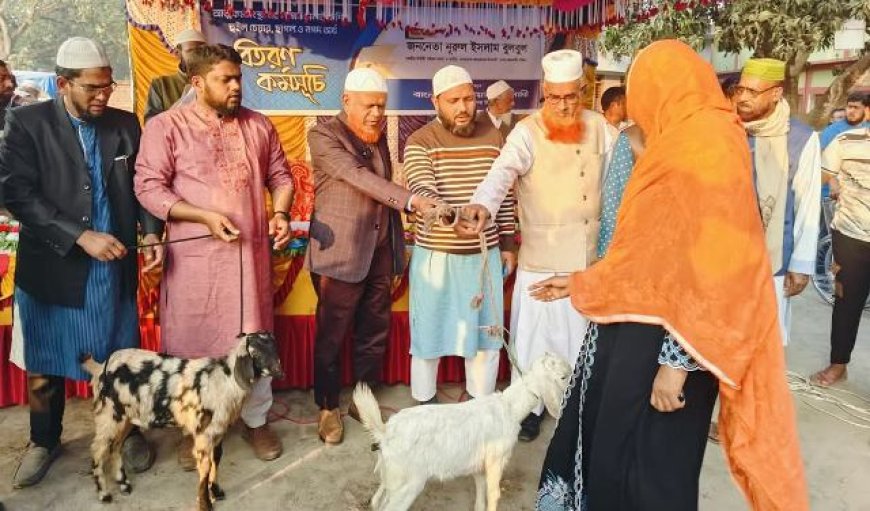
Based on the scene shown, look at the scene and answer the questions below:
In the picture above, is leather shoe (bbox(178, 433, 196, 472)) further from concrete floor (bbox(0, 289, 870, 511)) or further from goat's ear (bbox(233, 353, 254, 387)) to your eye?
goat's ear (bbox(233, 353, 254, 387))

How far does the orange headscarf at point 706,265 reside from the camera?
1.80 metres

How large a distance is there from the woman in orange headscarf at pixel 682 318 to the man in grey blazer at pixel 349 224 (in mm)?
1389

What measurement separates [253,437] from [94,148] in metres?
1.65

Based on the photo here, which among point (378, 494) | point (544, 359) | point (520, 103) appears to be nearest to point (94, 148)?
point (378, 494)

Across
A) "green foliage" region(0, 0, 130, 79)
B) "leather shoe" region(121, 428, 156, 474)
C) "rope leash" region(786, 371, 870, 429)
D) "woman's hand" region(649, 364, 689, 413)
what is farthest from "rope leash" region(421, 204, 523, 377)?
"green foliage" region(0, 0, 130, 79)

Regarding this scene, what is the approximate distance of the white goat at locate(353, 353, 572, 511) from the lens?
262 cm

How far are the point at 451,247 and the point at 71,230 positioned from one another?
180cm

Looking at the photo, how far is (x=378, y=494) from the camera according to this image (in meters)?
2.84

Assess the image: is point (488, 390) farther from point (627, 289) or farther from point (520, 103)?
point (520, 103)

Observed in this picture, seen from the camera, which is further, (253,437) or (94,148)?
(253,437)

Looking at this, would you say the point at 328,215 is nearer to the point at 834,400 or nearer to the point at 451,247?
the point at 451,247

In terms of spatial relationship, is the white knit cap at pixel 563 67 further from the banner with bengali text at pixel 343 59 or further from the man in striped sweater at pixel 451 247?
the banner with bengali text at pixel 343 59

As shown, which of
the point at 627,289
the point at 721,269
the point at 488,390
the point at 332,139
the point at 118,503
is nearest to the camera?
the point at 721,269

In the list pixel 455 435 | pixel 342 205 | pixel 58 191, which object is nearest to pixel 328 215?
pixel 342 205
